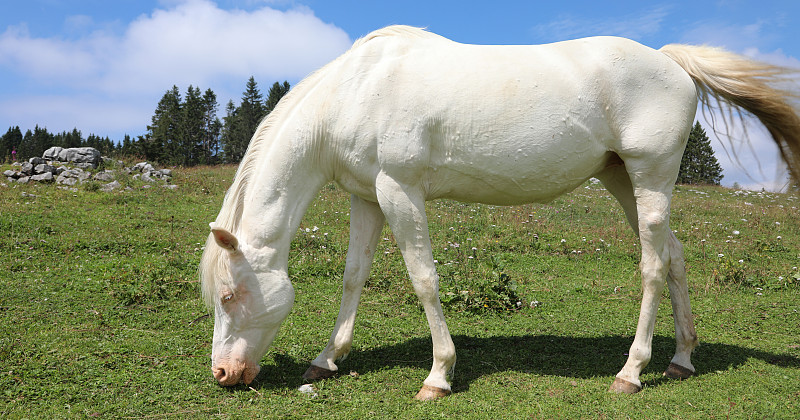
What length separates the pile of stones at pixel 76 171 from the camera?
13664 millimetres

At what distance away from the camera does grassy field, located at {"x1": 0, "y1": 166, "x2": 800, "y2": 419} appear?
385 cm

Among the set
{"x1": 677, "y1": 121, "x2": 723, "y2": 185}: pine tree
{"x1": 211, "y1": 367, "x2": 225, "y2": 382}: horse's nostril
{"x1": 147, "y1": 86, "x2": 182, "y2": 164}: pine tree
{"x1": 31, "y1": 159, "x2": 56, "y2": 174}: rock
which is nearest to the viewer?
{"x1": 211, "y1": 367, "x2": 225, "y2": 382}: horse's nostril

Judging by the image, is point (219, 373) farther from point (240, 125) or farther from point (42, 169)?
point (240, 125)

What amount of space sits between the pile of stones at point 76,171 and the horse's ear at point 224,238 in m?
11.2

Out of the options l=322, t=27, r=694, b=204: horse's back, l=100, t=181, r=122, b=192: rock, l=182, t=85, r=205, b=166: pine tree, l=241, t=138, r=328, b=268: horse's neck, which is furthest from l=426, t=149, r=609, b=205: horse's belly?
l=182, t=85, r=205, b=166: pine tree

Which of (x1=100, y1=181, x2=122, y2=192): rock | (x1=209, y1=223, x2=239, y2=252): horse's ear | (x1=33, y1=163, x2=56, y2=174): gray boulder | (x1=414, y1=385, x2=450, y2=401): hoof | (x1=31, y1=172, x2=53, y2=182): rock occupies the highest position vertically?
(x1=33, y1=163, x2=56, y2=174): gray boulder

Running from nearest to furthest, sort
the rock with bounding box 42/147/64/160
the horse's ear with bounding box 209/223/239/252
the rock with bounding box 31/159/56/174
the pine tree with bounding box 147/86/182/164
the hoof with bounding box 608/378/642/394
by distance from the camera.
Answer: the horse's ear with bounding box 209/223/239/252, the hoof with bounding box 608/378/642/394, the rock with bounding box 31/159/56/174, the rock with bounding box 42/147/64/160, the pine tree with bounding box 147/86/182/164

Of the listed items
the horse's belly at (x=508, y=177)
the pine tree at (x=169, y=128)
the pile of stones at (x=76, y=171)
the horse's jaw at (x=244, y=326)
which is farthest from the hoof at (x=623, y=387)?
the pine tree at (x=169, y=128)

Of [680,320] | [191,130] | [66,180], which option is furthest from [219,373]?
[191,130]

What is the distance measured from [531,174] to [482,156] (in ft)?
1.38

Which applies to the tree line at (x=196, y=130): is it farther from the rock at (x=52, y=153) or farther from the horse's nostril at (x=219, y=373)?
the horse's nostril at (x=219, y=373)

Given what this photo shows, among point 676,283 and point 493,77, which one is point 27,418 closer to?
point 493,77

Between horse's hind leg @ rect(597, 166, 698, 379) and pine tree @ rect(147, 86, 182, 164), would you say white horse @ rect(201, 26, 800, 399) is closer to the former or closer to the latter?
horse's hind leg @ rect(597, 166, 698, 379)

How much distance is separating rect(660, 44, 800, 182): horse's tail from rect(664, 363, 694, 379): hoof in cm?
191
